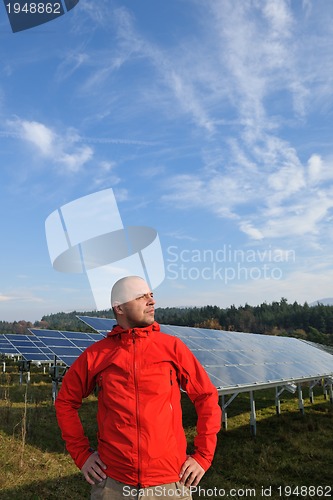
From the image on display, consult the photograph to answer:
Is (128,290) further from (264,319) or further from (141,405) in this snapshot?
(264,319)

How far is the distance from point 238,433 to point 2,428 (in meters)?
7.29

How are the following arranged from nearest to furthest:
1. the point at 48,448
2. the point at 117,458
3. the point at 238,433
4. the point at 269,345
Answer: the point at 117,458, the point at 48,448, the point at 238,433, the point at 269,345

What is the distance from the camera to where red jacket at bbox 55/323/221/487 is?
2.79m

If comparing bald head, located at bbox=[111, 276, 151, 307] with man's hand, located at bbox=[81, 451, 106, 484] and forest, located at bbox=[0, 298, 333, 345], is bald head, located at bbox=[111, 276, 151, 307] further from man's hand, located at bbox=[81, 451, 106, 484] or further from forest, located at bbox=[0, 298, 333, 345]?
forest, located at bbox=[0, 298, 333, 345]

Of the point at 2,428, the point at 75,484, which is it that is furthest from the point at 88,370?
the point at 2,428

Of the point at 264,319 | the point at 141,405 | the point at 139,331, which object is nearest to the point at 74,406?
the point at 141,405

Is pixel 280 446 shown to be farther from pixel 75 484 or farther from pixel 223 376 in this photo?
pixel 75 484

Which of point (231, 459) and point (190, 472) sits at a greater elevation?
point (190, 472)

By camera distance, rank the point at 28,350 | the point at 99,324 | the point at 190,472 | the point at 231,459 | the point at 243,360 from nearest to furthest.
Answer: the point at 190,472 < the point at 231,459 < the point at 243,360 < the point at 99,324 < the point at 28,350

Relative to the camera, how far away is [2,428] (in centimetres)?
1156

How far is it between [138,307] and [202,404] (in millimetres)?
853

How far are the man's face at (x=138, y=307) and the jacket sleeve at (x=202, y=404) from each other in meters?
0.33

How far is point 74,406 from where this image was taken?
3033 millimetres

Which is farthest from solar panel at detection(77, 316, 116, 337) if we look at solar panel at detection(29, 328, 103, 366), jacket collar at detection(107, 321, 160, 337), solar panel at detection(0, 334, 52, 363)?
jacket collar at detection(107, 321, 160, 337)
